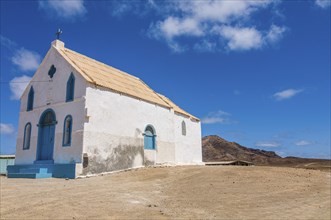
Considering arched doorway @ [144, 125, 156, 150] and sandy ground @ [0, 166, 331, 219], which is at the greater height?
arched doorway @ [144, 125, 156, 150]

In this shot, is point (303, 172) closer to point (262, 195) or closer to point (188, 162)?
point (262, 195)

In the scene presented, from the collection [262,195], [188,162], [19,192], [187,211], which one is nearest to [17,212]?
[19,192]

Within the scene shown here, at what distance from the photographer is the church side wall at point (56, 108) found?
17.2 meters

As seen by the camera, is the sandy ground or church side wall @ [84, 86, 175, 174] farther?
church side wall @ [84, 86, 175, 174]

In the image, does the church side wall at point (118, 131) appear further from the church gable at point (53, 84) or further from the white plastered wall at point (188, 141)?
the white plastered wall at point (188, 141)

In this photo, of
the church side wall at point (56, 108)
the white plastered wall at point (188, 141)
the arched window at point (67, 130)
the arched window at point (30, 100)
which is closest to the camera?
the church side wall at point (56, 108)

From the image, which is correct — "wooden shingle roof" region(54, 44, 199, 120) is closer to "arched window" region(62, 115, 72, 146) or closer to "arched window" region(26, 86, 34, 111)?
"arched window" region(62, 115, 72, 146)

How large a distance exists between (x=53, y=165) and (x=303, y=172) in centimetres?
1336

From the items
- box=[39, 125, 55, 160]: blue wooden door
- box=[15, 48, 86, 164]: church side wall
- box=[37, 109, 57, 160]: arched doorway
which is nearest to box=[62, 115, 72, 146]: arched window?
box=[15, 48, 86, 164]: church side wall

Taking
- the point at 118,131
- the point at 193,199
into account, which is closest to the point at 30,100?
the point at 118,131

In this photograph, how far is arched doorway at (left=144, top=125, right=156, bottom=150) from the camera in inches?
852

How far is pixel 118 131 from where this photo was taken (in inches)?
754

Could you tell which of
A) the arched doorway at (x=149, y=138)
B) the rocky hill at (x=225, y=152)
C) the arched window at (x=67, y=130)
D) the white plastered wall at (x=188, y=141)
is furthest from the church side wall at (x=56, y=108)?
the rocky hill at (x=225, y=152)

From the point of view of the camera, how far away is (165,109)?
80.3 ft
